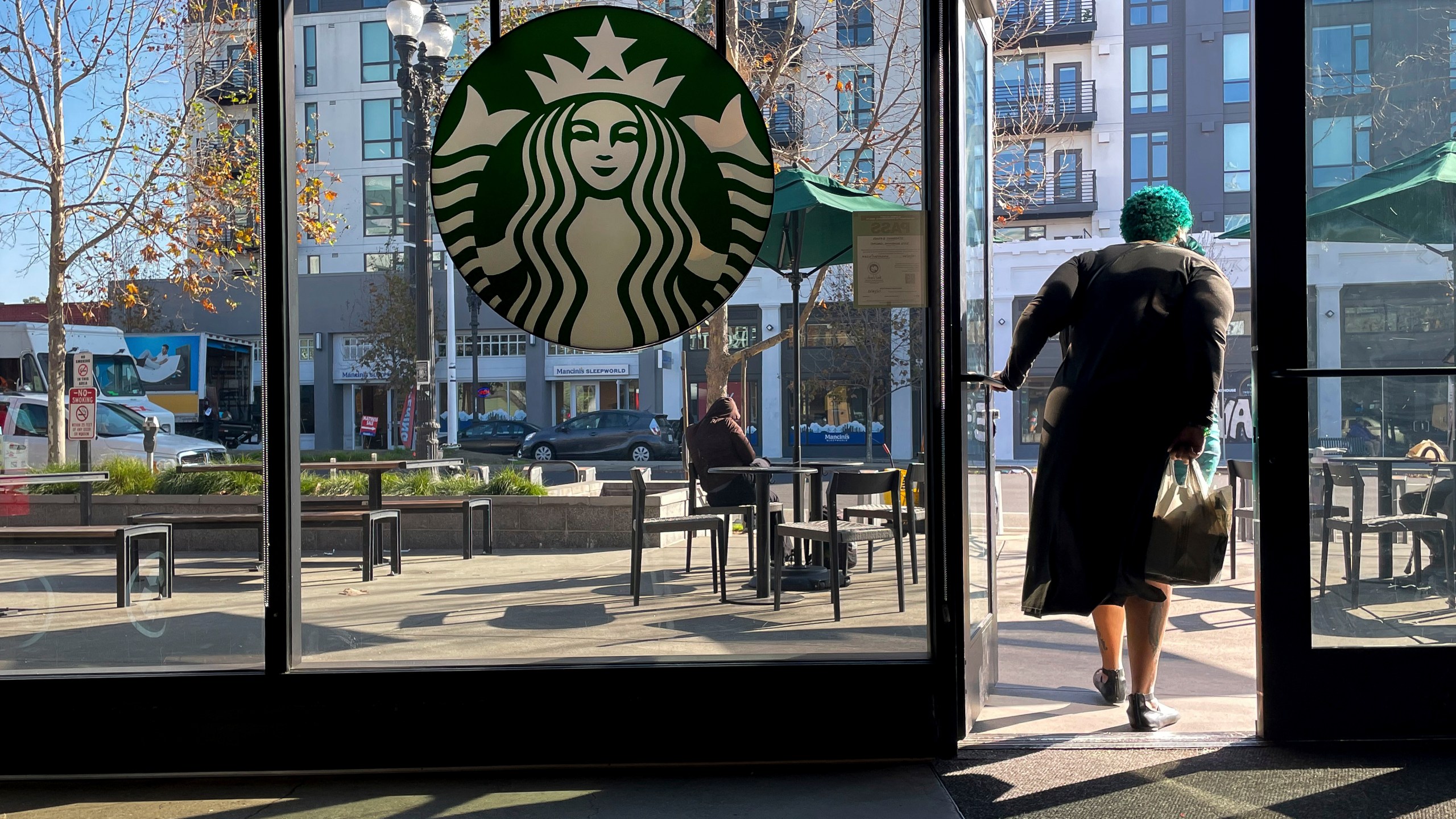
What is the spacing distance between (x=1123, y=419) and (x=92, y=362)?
375cm

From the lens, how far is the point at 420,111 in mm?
4801

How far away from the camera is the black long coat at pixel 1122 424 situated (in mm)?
3793

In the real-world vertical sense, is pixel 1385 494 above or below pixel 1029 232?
below

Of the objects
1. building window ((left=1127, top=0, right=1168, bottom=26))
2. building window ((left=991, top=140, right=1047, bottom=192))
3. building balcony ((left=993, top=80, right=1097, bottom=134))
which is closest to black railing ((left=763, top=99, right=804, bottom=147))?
building balcony ((left=993, top=80, right=1097, bottom=134))

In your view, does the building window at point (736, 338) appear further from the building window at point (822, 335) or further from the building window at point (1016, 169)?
the building window at point (1016, 169)

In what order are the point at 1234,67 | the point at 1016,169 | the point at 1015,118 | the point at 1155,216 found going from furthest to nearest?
the point at 1234,67 < the point at 1015,118 < the point at 1016,169 < the point at 1155,216

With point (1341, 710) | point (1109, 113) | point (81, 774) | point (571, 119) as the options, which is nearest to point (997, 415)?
point (1341, 710)

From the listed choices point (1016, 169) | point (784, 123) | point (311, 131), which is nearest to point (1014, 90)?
point (1016, 169)

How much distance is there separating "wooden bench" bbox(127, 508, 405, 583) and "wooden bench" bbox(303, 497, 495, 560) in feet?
0.55

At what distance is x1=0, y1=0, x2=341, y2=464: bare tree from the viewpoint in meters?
A: 4.11

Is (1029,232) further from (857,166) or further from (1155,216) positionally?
(1155,216)

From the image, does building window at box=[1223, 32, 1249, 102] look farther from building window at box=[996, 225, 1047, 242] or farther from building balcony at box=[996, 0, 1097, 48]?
building window at box=[996, 225, 1047, 242]

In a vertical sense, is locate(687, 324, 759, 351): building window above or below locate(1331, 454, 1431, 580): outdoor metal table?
above

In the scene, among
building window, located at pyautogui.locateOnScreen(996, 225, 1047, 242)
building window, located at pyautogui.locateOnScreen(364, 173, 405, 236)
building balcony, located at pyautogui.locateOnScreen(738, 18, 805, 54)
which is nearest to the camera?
building balcony, located at pyautogui.locateOnScreen(738, 18, 805, 54)
